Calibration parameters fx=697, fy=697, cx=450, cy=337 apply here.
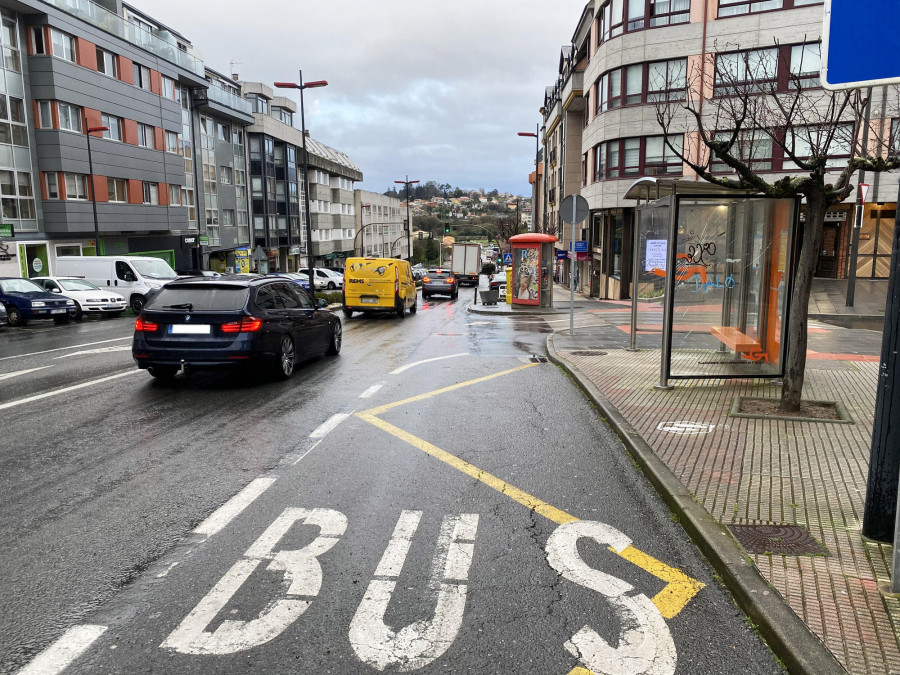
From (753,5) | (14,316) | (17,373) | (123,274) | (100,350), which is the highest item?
(753,5)

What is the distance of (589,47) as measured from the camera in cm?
4031

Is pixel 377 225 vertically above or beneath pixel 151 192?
beneath

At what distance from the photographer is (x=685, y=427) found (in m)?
7.26

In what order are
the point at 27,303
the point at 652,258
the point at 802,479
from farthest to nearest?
the point at 27,303
the point at 652,258
the point at 802,479

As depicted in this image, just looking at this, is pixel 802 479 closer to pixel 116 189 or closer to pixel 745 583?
pixel 745 583

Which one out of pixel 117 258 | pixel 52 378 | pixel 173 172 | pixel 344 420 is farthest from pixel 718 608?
pixel 173 172

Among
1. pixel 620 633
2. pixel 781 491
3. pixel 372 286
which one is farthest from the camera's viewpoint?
pixel 372 286

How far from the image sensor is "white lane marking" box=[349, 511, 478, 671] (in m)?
3.28

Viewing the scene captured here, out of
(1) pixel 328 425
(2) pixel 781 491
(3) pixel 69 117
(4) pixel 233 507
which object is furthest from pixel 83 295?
(2) pixel 781 491

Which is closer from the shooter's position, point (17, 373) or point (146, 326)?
point (146, 326)

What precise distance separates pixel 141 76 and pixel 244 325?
37813 millimetres

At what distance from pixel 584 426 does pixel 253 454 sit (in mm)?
3585

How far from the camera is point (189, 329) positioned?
9453 millimetres

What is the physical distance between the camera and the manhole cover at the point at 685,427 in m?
7.05
